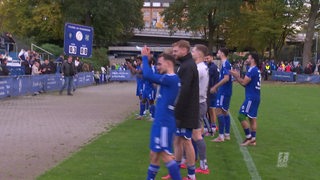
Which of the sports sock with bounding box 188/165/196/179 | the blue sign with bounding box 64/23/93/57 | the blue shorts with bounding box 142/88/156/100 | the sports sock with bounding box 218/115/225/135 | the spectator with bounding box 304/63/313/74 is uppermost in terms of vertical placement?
the blue sign with bounding box 64/23/93/57

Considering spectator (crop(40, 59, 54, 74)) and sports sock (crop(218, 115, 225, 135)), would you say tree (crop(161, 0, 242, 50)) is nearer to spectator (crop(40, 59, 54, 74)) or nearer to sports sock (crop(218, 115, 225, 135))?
spectator (crop(40, 59, 54, 74))

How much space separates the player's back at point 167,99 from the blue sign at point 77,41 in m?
20.4

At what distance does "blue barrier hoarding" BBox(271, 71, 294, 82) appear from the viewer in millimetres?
50469

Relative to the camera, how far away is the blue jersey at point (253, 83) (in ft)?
35.6

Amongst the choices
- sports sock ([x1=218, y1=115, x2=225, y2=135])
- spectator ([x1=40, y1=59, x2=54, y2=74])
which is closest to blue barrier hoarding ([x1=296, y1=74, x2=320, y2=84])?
spectator ([x1=40, y1=59, x2=54, y2=74])

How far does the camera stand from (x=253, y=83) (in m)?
10.9

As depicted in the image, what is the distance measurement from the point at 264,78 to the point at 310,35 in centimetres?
615

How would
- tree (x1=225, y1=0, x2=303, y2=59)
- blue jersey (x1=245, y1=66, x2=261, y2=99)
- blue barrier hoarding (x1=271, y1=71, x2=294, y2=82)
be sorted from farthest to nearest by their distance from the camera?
tree (x1=225, y1=0, x2=303, y2=59), blue barrier hoarding (x1=271, y1=71, x2=294, y2=82), blue jersey (x1=245, y1=66, x2=261, y2=99)

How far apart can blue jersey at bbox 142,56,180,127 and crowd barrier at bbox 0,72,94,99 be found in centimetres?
1587

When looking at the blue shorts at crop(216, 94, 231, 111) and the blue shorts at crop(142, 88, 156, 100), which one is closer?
the blue shorts at crop(216, 94, 231, 111)

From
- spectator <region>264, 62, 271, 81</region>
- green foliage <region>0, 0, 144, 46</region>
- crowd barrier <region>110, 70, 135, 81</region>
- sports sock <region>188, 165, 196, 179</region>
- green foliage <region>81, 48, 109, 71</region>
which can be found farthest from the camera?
green foliage <region>0, 0, 144, 46</region>

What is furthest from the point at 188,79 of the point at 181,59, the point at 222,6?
the point at 222,6

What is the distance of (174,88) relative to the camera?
6.81 meters

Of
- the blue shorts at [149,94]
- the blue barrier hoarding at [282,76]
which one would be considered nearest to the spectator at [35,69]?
the blue shorts at [149,94]
